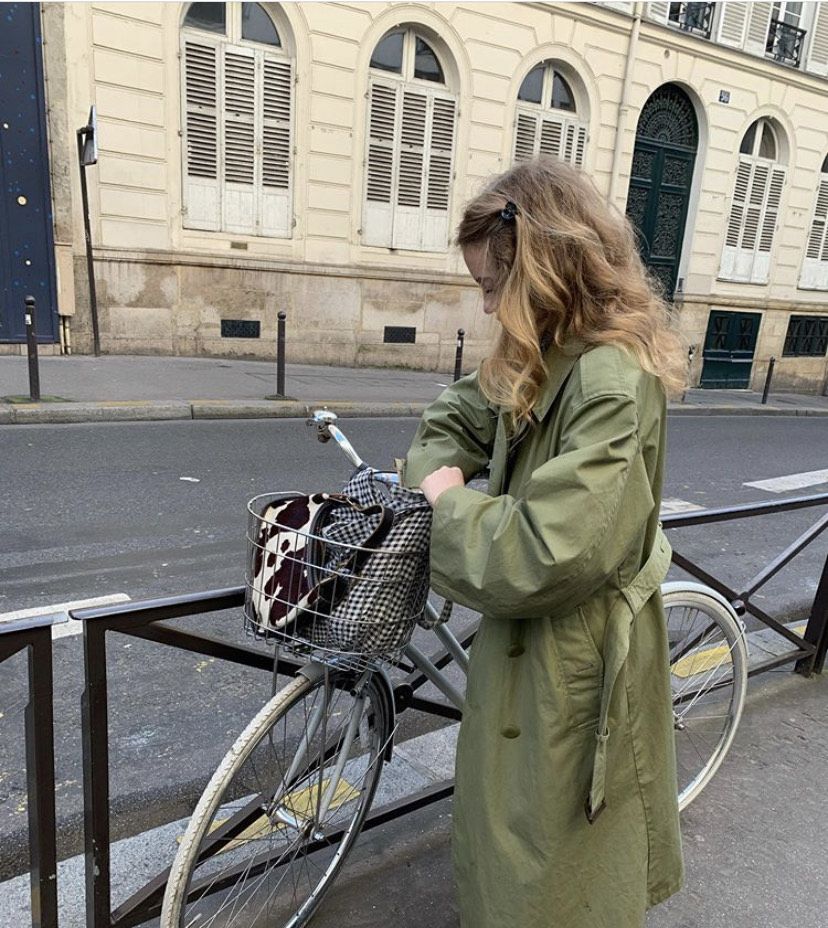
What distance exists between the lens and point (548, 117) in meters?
14.6

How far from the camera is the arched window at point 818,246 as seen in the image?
61.8 feet

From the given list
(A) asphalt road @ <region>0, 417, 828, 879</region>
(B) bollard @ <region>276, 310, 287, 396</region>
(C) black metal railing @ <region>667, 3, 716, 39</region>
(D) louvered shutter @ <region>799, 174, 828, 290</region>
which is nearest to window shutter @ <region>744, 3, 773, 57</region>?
(C) black metal railing @ <region>667, 3, 716, 39</region>

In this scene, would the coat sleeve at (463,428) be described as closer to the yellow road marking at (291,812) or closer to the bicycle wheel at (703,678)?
the yellow road marking at (291,812)

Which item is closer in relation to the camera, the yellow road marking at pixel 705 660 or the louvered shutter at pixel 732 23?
the yellow road marking at pixel 705 660

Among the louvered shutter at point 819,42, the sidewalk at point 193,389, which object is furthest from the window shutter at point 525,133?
the louvered shutter at point 819,42

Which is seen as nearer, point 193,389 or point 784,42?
point 193,389

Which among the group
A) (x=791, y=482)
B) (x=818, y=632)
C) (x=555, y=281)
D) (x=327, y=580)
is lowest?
(x=791, y=482)

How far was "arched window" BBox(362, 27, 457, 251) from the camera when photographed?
13008 millimetres

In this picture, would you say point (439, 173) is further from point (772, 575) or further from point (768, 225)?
point (772, 575)

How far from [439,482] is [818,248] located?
21002 millimetres

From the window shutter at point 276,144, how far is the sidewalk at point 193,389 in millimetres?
2398

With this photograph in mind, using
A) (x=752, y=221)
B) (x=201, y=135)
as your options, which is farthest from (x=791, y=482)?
(x=752, y=221)

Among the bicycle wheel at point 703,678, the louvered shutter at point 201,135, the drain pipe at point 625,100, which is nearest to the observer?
the bicycle wheel at point 703,678

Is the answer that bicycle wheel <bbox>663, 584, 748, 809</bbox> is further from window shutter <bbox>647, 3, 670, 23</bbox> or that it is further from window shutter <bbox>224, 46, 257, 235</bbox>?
window shutter <bbox>647, 3, 670, 23</bbox>
